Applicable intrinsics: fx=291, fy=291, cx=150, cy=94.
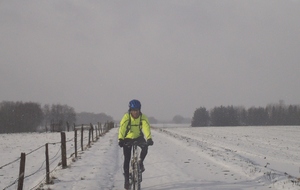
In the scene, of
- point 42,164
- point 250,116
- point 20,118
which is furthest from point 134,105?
point 250,116

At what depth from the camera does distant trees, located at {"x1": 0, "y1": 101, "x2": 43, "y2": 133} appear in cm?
11725

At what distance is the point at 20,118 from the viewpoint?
123 m

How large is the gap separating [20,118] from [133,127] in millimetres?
128055

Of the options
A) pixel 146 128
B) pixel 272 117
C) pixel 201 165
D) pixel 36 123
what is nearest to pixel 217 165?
pixel 201 165

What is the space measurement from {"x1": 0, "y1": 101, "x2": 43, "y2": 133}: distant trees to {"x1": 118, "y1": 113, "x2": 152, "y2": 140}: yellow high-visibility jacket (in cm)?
12134

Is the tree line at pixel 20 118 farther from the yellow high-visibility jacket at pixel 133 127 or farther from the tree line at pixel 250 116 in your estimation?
the yellow high-visibility jacket at pixel 133 127

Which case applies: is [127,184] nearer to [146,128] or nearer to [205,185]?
[146,128]

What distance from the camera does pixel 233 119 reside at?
14350cm

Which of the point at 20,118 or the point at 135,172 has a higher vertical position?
the point at 20,118

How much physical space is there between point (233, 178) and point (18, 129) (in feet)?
411

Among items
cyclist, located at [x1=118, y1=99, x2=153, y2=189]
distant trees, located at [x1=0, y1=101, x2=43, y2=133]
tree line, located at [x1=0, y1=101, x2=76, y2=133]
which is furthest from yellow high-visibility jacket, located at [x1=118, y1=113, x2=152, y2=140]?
distant trees, located at [x1=0, y1=101, x2=43, y2=133]

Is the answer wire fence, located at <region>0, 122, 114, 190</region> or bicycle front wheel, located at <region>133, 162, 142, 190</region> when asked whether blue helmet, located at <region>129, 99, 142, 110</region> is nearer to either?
bicycle front wheel, located at <region>133, 162, 142, 190</region>

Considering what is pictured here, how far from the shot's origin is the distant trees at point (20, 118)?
117m

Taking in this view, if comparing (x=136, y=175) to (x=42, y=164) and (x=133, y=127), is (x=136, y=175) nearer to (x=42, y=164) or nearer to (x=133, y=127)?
(x=133, y=127)
